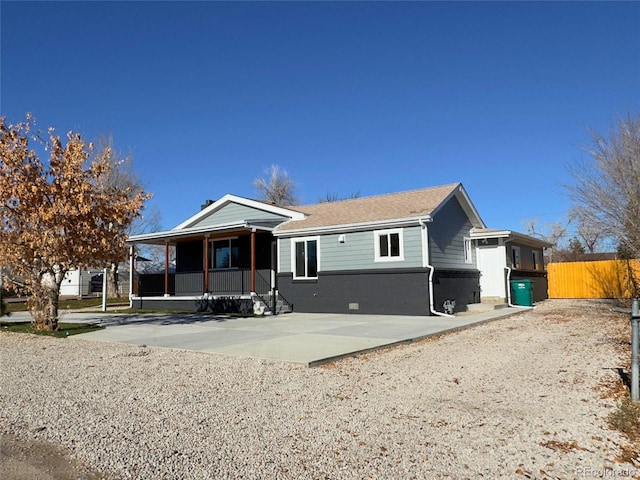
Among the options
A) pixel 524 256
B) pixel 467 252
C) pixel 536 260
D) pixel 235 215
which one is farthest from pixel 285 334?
pixel 536 260

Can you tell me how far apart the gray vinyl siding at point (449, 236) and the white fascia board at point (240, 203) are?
596 cm

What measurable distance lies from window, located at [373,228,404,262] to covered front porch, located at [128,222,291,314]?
4.28 m

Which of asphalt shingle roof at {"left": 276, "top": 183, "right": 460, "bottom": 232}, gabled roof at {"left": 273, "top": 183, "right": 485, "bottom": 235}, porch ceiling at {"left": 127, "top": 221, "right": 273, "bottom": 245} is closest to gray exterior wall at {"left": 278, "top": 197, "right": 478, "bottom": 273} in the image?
gabled roof at {"left": 273, "top": 183, "right": 485, "bottom": 235}

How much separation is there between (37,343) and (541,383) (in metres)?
10.3

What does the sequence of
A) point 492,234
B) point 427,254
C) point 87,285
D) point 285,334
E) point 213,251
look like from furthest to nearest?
1. point 87,285
2. point 213,251
3. point 492,234
4. point 427,254
5. point 285,334

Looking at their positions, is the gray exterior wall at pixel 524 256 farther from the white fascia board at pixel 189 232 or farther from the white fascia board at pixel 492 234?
the white fascia board at pixel 189 232

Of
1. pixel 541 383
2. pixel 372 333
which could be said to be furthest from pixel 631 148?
pixel 541 383

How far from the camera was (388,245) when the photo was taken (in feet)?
54.9

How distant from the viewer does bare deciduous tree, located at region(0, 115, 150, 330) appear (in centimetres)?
1203

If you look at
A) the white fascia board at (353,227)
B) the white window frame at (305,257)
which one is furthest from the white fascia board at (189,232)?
the white window frame at (305,257)

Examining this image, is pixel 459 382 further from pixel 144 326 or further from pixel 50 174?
pixel 50 174

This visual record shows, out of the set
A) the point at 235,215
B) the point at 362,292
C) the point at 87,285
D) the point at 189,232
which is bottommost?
the point at 362,292

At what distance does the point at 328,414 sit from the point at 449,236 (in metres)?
14.1

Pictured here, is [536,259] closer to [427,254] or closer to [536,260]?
[536,260]
